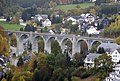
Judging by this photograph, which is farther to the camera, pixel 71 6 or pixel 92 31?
pixel 71 6

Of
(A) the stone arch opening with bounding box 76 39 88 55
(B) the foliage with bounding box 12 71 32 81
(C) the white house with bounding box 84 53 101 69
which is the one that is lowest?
(A) the stone arch opening with bounding box 76 39 88 55

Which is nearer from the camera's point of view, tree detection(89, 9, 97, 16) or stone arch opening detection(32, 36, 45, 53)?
stone arch opening detection(32, 36, 45, 53)

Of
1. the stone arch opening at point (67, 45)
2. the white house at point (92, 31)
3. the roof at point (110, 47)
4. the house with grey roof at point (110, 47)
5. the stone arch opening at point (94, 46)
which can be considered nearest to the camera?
the house with grey roof at point (110, 47)

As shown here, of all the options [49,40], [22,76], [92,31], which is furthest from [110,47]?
[92,31]

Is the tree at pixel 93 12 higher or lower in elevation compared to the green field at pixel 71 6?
higher

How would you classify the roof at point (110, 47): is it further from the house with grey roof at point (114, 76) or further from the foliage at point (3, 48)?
the foliage at point (3, 48)

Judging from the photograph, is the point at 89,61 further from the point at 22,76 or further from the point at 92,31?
the point at 92,31

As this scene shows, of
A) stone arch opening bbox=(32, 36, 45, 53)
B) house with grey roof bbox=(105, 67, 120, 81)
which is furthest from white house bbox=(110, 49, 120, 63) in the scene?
stone arch opening bbox=(32, 36, 45, 53)

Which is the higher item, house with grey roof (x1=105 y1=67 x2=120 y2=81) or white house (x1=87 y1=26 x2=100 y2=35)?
house with grey roof (x1=105 y1=67 x2=120 y2=81)

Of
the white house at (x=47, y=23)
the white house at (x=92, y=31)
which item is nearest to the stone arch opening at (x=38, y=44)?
the white house at (x=92, y=31)

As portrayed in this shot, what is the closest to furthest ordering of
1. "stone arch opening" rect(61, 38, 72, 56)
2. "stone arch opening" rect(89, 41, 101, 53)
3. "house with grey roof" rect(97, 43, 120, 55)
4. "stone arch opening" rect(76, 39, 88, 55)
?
"house with grey roof" rect(97, 43, 120, 55), "stone arch opening" rect(89, 41, 101, 53), "stone arch opening" rect(76, 39, 88, 55), "stone arch opening" rect(61, 38, 72, 56)

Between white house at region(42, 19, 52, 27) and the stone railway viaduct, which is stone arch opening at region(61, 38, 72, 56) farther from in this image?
white house at region(42, 19, 52, 27)
